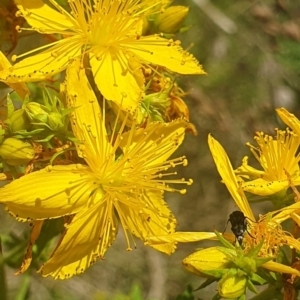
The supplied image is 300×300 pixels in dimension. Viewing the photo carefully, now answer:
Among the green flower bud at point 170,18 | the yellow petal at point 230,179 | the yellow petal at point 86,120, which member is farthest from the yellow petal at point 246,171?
the green flower bud at point 170,18

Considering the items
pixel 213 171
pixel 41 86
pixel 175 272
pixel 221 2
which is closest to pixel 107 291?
pixel 175 272

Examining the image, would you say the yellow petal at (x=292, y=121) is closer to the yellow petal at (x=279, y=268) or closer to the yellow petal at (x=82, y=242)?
the yellow petal at (x=279, y=268)

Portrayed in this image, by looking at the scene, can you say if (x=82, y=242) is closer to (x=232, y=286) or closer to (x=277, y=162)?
(x=232, y=286)

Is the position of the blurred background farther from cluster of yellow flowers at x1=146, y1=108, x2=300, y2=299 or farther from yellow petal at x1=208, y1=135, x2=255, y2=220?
yellow petal at x1=208, y1=135, x2=255, y2=220

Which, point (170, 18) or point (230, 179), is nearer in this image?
point (230, 179)

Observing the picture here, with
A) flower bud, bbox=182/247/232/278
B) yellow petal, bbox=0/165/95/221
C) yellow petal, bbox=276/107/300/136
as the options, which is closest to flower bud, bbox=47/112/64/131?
yellow petal, bbox=0/165/95/221

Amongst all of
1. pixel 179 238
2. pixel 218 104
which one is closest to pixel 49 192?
pixel 179 238
